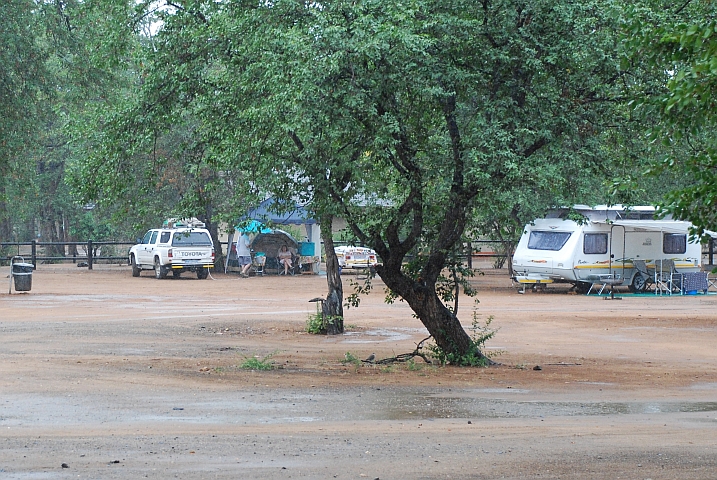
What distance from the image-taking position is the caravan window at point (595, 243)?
30.6 metres

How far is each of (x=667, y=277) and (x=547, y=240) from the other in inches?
168

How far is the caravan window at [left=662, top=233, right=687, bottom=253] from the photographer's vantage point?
32.4 meters

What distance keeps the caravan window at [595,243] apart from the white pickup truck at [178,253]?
1447 centimetres

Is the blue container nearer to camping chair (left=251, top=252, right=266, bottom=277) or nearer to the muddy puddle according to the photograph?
camping chair (left=251, top=252, right=266, bottom=277)

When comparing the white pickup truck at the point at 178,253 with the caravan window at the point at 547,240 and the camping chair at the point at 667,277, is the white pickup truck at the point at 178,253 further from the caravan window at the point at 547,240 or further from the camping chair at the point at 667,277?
the camping chair at the point at 667,277

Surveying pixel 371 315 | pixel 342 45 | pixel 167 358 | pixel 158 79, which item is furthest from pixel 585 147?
pixel 371 315

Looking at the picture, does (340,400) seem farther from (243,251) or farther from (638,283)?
(243,251)

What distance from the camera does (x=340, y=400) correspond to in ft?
35.7

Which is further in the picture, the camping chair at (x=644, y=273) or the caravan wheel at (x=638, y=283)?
the caravan wheel at (x=638, y=283)

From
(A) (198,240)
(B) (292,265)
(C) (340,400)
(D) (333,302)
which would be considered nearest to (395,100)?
(C) (340,400)

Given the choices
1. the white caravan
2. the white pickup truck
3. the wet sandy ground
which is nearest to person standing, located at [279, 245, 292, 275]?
the white pickup truck

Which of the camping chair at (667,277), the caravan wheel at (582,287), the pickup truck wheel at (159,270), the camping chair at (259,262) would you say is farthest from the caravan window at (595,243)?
the pickup truck wheel at (159,270)

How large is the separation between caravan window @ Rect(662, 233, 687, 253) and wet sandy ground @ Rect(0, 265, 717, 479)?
996 centimetres

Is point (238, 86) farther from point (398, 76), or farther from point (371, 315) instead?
point (371, 315)
